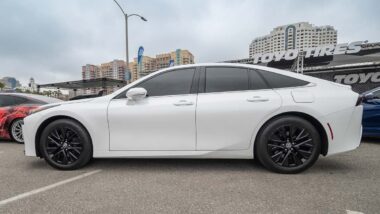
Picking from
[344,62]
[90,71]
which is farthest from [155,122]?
[90,71]

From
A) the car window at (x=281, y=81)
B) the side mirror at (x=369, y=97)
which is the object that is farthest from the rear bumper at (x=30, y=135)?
the side mirror at (x=369, y=97)

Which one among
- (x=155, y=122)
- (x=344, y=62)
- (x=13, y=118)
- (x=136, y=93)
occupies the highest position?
(x=344, y=62)

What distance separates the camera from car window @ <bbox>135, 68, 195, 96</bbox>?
10.1 feet

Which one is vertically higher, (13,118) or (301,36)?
(301,36)

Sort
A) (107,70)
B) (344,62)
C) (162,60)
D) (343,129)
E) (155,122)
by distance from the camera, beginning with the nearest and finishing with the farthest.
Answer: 1. (343,129)
2. (155,122)
3. (344,62)
4. (162,60)
5. (107,70)

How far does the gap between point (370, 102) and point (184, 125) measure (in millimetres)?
4069

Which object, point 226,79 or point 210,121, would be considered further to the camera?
point 226,79

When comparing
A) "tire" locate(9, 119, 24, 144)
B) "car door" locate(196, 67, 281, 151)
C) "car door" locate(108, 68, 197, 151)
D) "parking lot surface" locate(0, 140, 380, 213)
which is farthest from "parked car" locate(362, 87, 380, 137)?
"tire" locate(9, 119, 24, 144)

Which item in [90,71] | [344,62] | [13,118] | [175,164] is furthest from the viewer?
[90,71]

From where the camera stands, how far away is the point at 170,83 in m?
3.12

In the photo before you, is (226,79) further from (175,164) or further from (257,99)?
(175,164)

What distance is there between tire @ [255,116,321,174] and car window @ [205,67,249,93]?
637 millimetres

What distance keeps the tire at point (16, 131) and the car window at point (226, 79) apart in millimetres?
4597

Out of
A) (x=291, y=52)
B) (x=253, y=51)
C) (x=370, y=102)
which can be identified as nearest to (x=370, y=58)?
(x=291, y=52)
